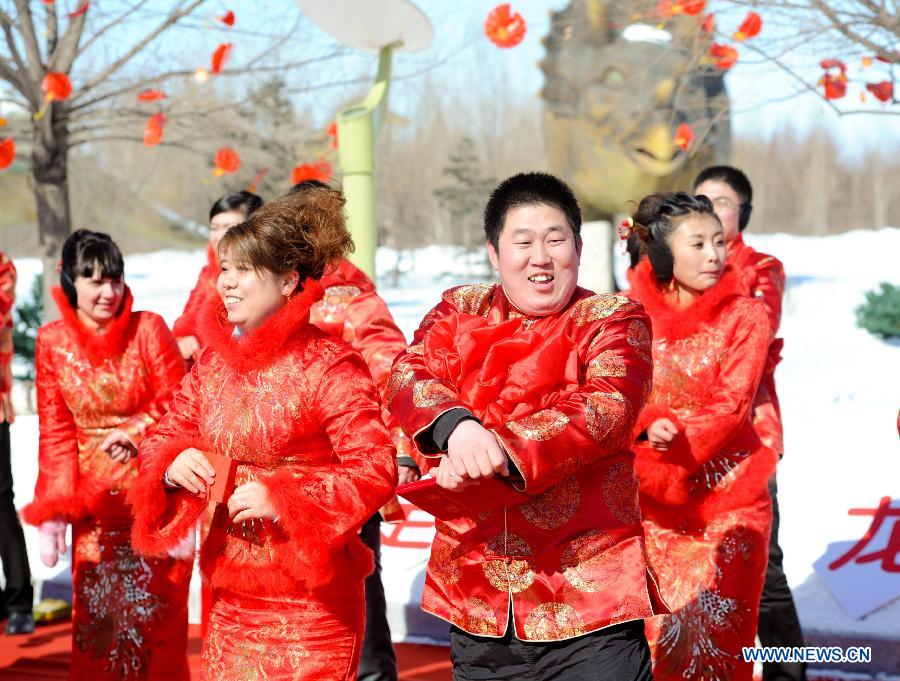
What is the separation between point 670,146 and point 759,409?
7348 millimetres

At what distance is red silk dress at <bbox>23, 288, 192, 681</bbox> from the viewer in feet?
12.4

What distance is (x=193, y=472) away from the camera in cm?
250

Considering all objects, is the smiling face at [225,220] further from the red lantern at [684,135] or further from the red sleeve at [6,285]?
the red lantern at [684,135]

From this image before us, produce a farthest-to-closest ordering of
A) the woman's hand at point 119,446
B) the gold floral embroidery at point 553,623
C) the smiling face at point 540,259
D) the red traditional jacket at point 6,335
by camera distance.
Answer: the red traditional jacket at point 6,335, the woman's hand at point 119,446, the smiling face at point 540,259, the gold floral embroidery at point 553,623

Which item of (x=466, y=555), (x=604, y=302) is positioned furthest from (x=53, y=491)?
(x=604, y=302)

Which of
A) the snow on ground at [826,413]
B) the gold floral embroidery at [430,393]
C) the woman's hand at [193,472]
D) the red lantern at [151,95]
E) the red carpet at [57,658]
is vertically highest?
the red lantern at [151,95]

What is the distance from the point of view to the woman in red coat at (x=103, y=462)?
3770 mm

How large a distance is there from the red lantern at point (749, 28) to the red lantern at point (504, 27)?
2.71 m

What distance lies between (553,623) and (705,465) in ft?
4.48

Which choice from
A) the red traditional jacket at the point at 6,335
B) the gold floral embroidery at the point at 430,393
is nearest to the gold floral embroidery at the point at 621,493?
the gold floral embroidery at the point at 430,393

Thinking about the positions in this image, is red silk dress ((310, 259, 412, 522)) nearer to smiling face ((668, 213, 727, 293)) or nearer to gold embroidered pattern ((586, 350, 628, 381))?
smiling face ((668, 213, 727, 293))

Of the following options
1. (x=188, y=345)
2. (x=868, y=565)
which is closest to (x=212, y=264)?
(x=188, y=345)

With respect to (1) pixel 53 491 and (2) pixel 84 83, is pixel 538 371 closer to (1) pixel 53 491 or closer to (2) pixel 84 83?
(1) pixel 53 491

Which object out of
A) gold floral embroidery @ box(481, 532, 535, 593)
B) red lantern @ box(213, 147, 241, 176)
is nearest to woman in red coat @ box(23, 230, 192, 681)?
gold floral embroidery @ box(481, 532, 535, 593)
